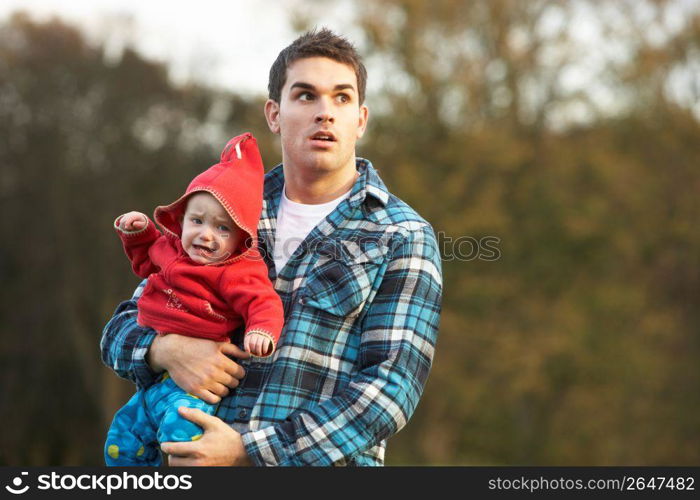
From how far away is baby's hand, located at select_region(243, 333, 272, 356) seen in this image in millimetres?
2699

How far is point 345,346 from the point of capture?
9.46 feet

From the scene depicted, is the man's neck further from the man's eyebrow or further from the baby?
the man's eyebrow

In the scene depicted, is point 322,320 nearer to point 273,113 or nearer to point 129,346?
point 129,346

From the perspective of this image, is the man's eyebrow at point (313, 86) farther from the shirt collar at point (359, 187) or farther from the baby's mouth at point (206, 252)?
the baby's mouth at point (206, 252)

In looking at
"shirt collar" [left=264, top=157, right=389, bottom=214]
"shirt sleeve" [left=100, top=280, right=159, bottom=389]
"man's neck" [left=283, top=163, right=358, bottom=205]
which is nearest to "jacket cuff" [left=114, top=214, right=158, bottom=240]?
"shirt sleeve" [left=100, top=280, right=159, bottom=389]

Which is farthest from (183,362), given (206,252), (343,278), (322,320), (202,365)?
(343,278)

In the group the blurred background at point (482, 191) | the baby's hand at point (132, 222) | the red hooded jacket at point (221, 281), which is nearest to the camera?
the red hooded jacket at point (221, 281)

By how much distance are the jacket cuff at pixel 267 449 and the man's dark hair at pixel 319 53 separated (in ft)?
4.03

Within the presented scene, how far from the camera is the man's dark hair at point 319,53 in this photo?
3.06 metres

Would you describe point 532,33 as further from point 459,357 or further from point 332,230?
point 332,230

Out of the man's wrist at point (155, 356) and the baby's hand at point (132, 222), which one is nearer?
the man's wrist at point (155, 356)

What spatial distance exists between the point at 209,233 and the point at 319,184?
1.49ft

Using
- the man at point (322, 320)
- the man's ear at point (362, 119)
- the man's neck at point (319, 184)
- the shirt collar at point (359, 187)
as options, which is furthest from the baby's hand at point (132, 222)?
the man's ear at point (362, 119)

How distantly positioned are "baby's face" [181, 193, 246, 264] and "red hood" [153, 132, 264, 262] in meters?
0.04
